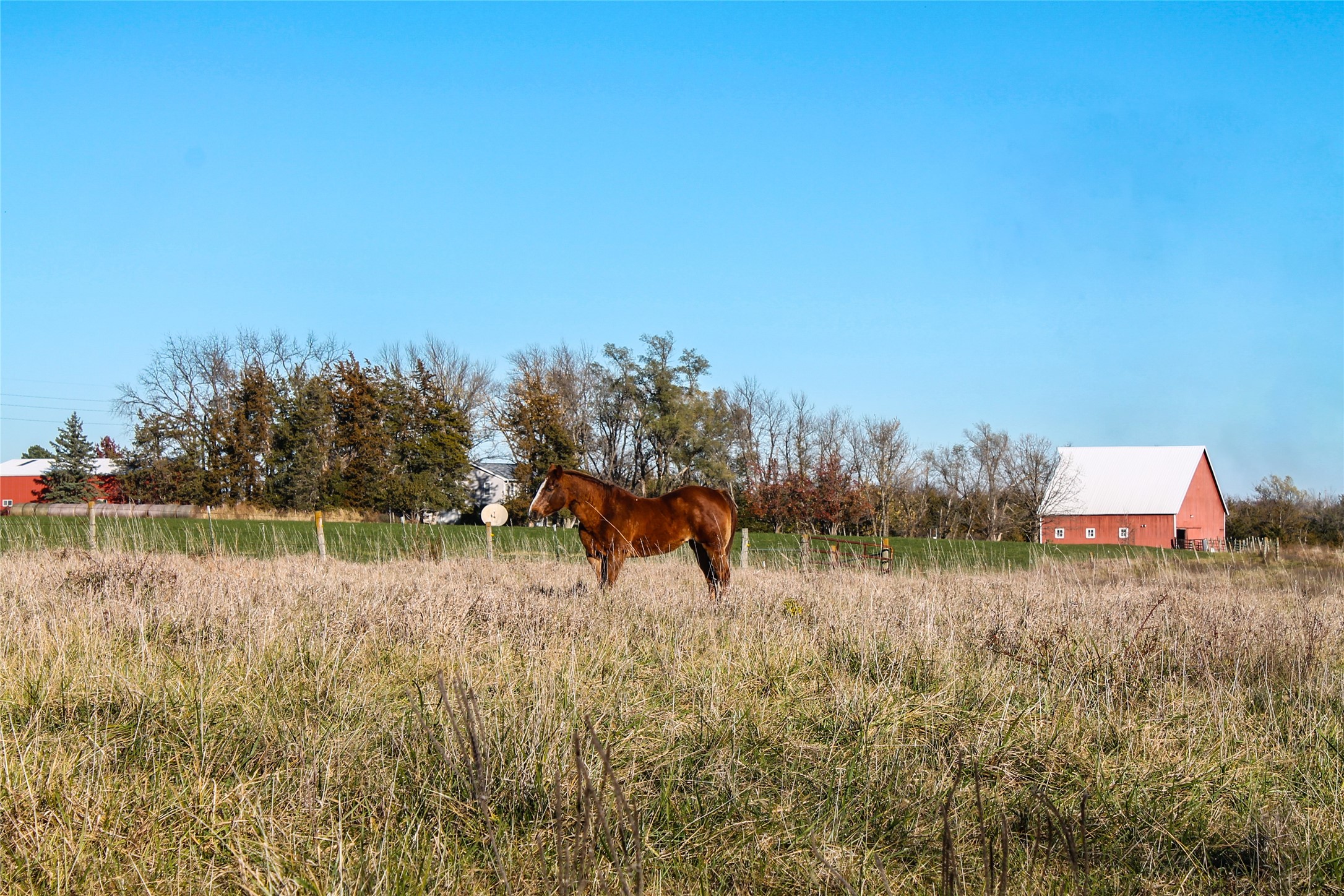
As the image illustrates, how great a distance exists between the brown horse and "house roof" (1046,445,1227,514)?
56.4 metres

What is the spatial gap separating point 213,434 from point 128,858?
2035 inches

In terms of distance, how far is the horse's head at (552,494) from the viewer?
9.22 m

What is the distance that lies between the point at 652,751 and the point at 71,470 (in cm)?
6587

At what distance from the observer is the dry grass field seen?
2.74 metres

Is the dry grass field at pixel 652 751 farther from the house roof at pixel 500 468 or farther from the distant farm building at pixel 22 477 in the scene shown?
the distant farm building at pixel 22 477

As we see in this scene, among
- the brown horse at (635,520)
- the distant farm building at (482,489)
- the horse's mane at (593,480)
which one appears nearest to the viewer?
the brown horse at (635,520)

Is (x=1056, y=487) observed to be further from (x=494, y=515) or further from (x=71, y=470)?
(x=71, y=470)

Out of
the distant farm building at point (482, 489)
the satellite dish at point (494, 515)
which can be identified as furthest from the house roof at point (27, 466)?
the satellite dish at point (494, 515)

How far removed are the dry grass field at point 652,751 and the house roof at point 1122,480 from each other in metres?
58.4

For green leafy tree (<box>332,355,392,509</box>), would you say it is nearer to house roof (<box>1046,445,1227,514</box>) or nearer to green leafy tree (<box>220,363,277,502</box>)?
green leafy tree (<box>220,363,277,502</box>)

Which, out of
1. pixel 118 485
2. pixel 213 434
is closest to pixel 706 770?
pixel 213 434

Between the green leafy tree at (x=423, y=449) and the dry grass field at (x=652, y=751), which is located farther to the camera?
the green leafy tree at (x=423, y=449)

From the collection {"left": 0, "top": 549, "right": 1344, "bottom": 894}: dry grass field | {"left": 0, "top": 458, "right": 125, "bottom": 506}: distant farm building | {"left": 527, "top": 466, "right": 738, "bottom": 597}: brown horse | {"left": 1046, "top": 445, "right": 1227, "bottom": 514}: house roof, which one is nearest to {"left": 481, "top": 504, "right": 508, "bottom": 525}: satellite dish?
{"left": 527, "top": 466, "right": 738, "bottom": 597}: brown horse

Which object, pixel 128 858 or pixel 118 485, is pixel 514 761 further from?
pixel 118 485
